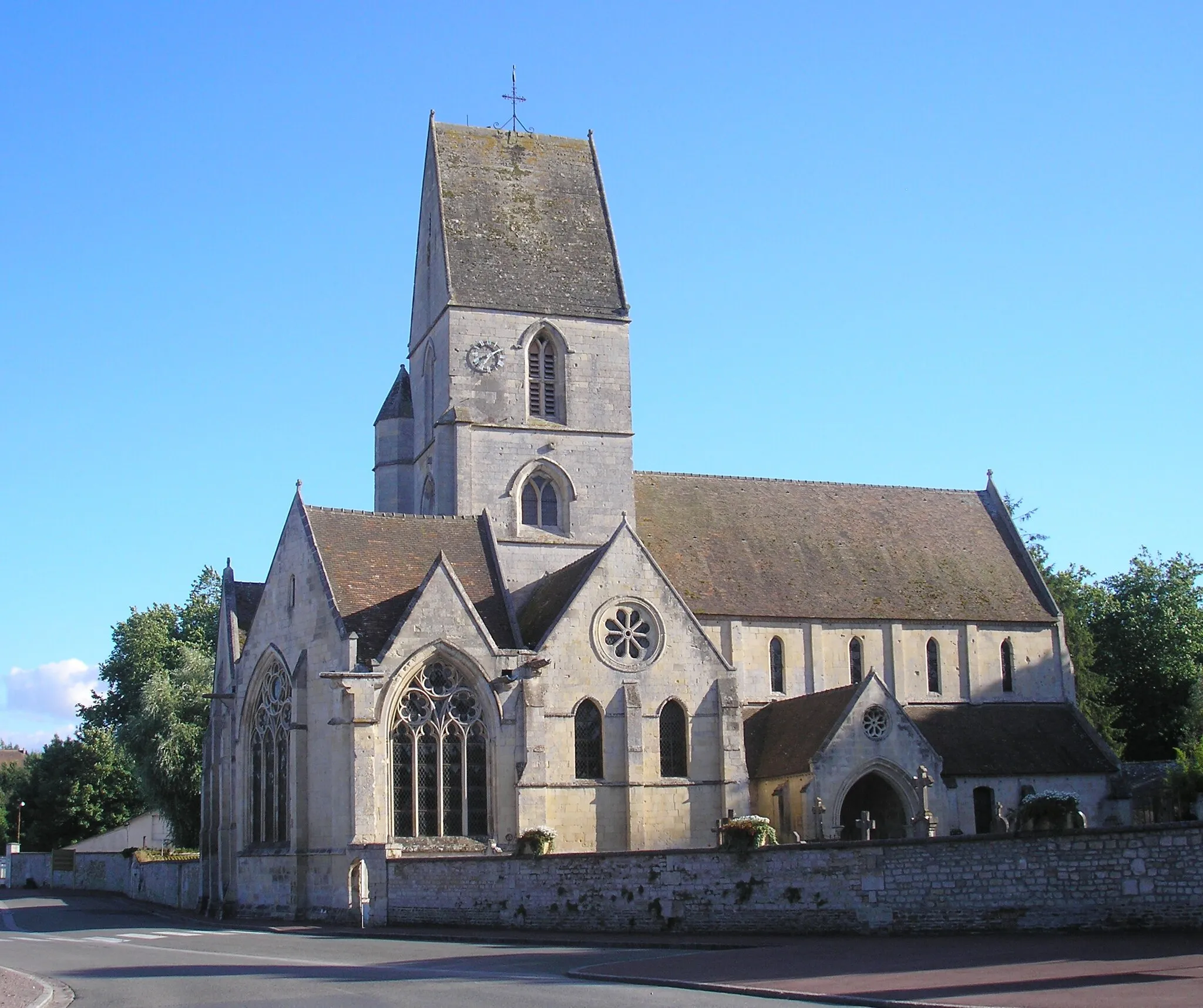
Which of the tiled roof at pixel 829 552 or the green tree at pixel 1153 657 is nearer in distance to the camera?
the tiled roof at pixel 829 552

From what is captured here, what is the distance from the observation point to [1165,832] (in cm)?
2003

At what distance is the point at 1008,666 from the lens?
152 feet

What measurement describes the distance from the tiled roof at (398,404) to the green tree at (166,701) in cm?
1556

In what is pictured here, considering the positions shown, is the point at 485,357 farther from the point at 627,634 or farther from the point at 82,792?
the point at 82,792

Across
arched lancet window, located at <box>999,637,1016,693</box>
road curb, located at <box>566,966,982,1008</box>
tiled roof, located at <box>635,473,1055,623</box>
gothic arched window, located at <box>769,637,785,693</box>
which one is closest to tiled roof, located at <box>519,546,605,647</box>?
tiled roof, located at <box>635,473,1055,623</box>

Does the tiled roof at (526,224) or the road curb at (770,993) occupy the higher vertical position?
the tiled roof at (526,224)

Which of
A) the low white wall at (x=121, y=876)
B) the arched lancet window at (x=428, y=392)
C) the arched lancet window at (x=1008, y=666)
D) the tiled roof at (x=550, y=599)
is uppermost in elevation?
the arched lancet window at (x=428, y=392)

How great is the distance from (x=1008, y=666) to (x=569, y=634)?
17.1 m

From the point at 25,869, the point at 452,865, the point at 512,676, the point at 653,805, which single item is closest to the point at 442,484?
the point at 512,676

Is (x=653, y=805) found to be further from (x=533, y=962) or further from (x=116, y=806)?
(x=116, y=806)

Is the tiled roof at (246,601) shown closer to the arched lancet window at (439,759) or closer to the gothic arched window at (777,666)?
the arched lancet window at (439,759)

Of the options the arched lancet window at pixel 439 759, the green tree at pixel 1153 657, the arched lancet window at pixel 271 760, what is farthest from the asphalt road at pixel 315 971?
the green tree at pixel 1153 657

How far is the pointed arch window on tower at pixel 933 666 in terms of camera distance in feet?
148

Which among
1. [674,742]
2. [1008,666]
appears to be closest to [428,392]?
[674,742]
